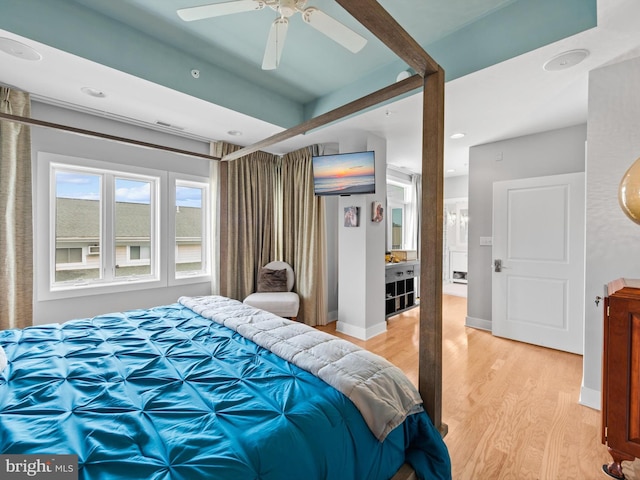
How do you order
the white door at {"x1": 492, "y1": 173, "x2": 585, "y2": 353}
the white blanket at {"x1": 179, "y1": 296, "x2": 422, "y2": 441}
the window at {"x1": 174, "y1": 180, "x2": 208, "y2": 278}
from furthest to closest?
the window at {"x1": 174, "y1": 180, "x2": 208, "y2": 278} → the white door at {"x1": 492, "y1": 173, "x2": 585, "y2": 353} → the white blanket at {"x1": 179, "y1": 296, "x2": 422, "y2": 441}

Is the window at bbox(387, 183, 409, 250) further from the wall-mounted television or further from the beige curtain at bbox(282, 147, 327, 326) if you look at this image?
the wall-mounted television

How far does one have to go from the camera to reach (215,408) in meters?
1.04

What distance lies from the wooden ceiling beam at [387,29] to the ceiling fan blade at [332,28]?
77cm

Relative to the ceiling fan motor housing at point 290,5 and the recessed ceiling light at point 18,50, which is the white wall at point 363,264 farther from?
the recessed ceiling light at point 18,50

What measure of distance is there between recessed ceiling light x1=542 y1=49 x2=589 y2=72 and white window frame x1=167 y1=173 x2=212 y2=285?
12.1 ft

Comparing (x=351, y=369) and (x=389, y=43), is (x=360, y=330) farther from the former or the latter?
(x=389, y=43)

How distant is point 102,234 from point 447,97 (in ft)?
12.4

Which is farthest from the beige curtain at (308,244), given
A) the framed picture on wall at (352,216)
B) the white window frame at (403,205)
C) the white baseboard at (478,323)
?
the white window frame at (403,205)

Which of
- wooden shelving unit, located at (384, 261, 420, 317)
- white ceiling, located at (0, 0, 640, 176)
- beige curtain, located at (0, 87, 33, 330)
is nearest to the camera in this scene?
white ceiling, located at (0, 0, 640, 176)

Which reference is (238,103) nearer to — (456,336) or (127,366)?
(127,366)

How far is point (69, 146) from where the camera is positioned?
295 centimetres

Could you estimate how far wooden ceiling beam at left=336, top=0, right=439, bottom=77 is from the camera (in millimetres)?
921

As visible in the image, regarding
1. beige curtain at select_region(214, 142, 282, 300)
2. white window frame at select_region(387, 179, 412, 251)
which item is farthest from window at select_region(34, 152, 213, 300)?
white window frame at select_region(387, 179, 412, 251)

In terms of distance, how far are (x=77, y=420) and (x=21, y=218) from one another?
8.61ft
